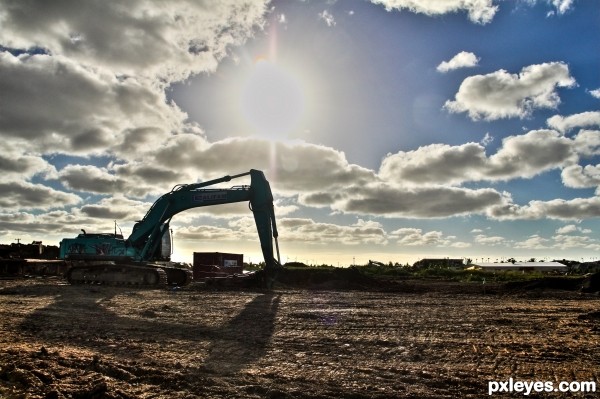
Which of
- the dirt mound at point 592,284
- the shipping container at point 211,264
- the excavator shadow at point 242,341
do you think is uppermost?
the shipping container at point 211,264

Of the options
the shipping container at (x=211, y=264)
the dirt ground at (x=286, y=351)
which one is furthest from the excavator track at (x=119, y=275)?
the dirt ground at (x=286, y=351)

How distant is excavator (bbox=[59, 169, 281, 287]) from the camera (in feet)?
82.9

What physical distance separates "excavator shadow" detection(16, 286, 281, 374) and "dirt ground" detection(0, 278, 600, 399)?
0.03 meters

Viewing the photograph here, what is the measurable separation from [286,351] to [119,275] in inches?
762

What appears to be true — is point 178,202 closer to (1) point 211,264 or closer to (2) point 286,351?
(1) point 211,264

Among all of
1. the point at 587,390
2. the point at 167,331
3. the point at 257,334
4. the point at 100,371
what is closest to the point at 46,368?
the point at 100,371

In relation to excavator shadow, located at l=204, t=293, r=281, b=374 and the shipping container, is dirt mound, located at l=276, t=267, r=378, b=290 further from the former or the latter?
excavator shadow, located at l=204, t=293, r=281, b=374

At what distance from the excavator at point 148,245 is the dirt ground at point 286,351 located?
1004cm

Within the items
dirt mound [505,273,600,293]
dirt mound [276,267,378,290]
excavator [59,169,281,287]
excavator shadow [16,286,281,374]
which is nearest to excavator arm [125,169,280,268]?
excavator [59,169,281,287]

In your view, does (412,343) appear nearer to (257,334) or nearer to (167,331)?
(257,334)

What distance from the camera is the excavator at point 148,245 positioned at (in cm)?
2527

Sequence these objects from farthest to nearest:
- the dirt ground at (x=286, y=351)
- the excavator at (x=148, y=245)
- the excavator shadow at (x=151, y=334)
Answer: the excavator at (x=148, y=245) < the excavator shadow at (x=151, y=334) < the dirt ground at (x=286, y=351)

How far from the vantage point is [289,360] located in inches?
331

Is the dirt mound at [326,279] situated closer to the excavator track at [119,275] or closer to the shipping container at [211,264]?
the shipping container at [211,264]
